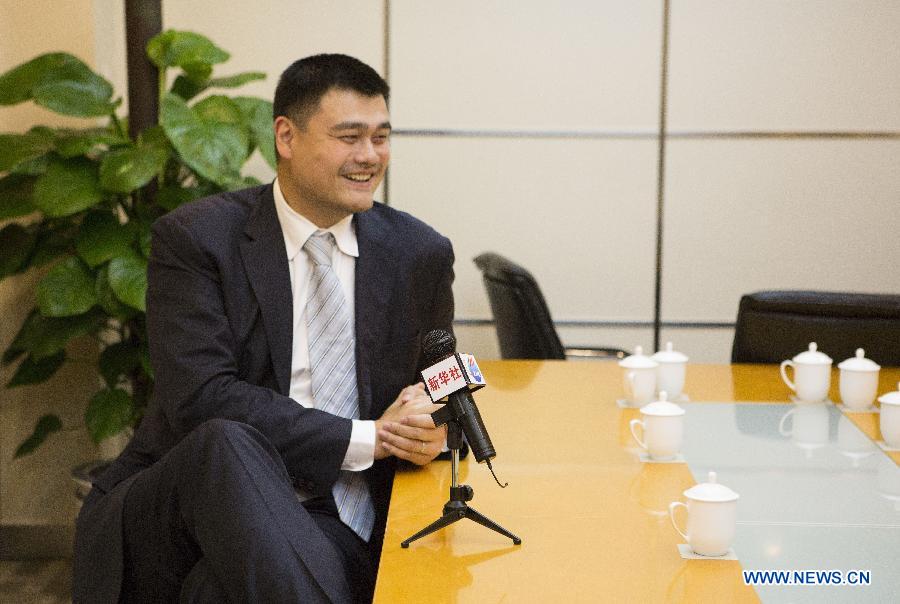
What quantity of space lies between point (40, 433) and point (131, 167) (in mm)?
1004

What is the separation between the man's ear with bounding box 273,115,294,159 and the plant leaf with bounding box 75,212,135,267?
1194 mm

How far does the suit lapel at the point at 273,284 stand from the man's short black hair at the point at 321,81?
24 centimetres

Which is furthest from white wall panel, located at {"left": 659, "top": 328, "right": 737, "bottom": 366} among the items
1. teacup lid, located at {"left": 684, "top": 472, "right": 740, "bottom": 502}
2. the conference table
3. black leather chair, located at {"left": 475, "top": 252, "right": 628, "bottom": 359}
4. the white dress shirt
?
teacup lid, located at {"left": 684, "top": 472, "right": 740, "bottom": 502}

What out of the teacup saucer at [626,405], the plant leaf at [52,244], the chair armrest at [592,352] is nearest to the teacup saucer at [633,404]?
the teacup saucer at [626,405]

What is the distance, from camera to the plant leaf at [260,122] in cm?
343

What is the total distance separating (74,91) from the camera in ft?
11.0

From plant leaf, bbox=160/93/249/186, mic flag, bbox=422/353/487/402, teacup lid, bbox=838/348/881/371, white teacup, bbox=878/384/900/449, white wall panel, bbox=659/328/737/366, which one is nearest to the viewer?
mic flag, bbox=422/353/487/402

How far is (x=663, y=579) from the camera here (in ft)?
4.86

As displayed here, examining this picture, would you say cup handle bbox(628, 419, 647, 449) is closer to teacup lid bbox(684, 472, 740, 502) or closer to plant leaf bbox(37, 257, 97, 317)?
teacup lid bbox(684, 472, 740, 502)

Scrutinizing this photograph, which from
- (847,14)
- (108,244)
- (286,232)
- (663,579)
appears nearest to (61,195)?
(108,244)

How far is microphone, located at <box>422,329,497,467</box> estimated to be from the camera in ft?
5.13

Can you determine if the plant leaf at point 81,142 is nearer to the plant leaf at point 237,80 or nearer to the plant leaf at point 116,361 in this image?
the plant leaf at point 237,80

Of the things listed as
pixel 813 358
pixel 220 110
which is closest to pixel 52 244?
pixel 220 110

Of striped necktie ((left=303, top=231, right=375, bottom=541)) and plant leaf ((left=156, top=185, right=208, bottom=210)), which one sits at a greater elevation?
plant leaf ((left=156, top=185, right=208, bottom=210))
